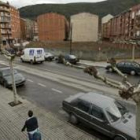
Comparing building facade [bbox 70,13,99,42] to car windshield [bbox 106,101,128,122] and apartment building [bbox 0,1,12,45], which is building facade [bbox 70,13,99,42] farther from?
car windshield [bbox 106,101,128,122]

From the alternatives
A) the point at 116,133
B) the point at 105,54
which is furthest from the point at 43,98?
the point at 105,54

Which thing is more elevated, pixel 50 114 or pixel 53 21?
pixel 53 21

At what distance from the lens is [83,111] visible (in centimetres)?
927

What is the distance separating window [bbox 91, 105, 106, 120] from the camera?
858 centimetres

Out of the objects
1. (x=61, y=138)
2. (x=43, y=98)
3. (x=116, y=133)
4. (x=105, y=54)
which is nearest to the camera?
(x=116, y=133)

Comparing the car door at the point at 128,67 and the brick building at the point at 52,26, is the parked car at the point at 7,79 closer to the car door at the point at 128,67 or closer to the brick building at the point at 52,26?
the car door at the point at 128,67

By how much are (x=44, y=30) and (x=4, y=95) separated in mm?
51999

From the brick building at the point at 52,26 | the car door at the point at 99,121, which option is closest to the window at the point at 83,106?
the car door at the point at 99,121

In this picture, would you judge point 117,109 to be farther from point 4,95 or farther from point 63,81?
point 63,81

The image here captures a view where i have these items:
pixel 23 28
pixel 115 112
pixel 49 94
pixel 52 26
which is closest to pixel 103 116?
pixel 115 112

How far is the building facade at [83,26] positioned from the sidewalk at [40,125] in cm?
5089

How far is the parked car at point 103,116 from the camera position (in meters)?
7.97

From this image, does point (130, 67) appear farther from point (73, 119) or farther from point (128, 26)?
point (73, 119)

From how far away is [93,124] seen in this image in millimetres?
8828
